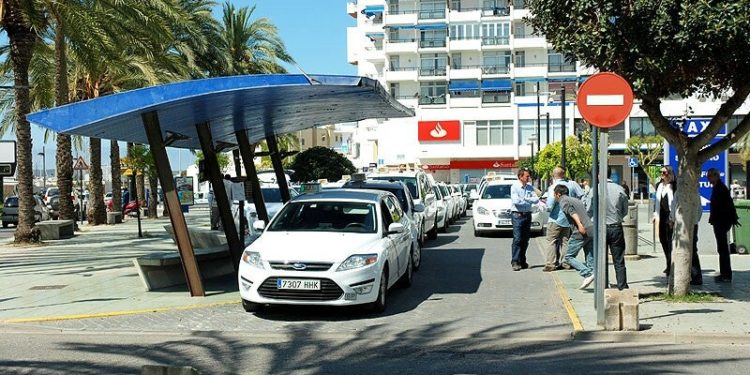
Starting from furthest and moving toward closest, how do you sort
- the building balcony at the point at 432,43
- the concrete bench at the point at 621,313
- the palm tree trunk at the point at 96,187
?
1. the building balcony at the point at 432,43
2. the palm tree trunk at the point at 96,187
3. the concrete bench at the point at 621,313

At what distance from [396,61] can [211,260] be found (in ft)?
208

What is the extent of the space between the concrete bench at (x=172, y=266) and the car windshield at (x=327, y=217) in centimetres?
244

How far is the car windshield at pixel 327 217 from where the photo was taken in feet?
37.9

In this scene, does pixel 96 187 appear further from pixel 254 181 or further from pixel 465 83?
pixel 465 83

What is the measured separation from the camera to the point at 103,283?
46.2ft

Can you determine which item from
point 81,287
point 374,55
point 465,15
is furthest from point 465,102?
point 81,287

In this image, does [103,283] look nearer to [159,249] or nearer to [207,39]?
[159,249]

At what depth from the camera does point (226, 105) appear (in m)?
12.7

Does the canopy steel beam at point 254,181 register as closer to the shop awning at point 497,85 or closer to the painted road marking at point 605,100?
the painted road marking at point 605,100

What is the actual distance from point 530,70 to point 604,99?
65.2 meters

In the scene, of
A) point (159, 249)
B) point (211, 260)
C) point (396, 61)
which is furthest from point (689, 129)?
point (396, 61)

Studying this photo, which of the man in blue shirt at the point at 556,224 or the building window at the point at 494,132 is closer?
the man in blue shirt at the point at 556,224

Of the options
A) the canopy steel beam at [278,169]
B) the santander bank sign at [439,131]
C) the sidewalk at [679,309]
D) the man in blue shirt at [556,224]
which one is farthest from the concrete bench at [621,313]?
the santander bank sign at [439,131]

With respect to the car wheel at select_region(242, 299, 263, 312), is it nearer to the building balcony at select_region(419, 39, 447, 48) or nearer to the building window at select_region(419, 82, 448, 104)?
the building window at select_region(419, 82, 448, 104)
